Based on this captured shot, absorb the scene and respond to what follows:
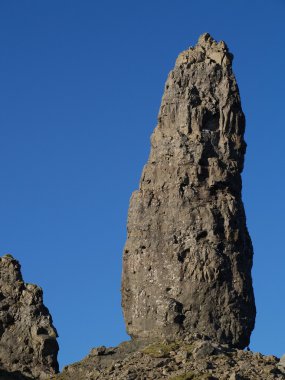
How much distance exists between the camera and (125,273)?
149000 mm

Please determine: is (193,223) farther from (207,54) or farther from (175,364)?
(207,54)

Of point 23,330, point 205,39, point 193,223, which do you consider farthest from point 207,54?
point 23,330

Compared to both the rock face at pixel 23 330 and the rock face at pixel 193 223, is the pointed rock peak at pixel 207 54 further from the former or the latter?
the rock face at pixel 23 330

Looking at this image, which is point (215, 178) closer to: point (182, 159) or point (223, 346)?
point (182, 159)

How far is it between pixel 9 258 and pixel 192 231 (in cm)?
1655

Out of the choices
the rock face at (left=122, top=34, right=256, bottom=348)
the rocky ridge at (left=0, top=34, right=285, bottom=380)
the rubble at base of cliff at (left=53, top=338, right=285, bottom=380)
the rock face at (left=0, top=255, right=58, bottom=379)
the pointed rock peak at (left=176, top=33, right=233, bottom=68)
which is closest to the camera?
the rubble at base of cliff at (left=53, top=338, right=285, bottom=380)

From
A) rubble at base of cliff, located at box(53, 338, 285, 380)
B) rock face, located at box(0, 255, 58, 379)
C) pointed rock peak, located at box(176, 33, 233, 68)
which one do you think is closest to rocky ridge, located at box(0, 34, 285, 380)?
rock face, located at box(0, 255, 58, 379)

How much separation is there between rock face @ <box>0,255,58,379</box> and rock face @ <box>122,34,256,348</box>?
7272mm

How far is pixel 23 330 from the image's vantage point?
14575 cm

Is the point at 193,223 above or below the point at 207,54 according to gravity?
below

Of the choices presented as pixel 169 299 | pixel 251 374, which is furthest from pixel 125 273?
pixel 251 374

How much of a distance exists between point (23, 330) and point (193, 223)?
16963mm

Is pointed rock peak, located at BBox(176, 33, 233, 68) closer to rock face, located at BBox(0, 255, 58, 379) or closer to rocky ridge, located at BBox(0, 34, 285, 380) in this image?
rocky ridge, located at BBox(0, 34, 285, 380)

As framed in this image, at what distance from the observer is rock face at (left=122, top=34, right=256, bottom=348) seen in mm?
144500
